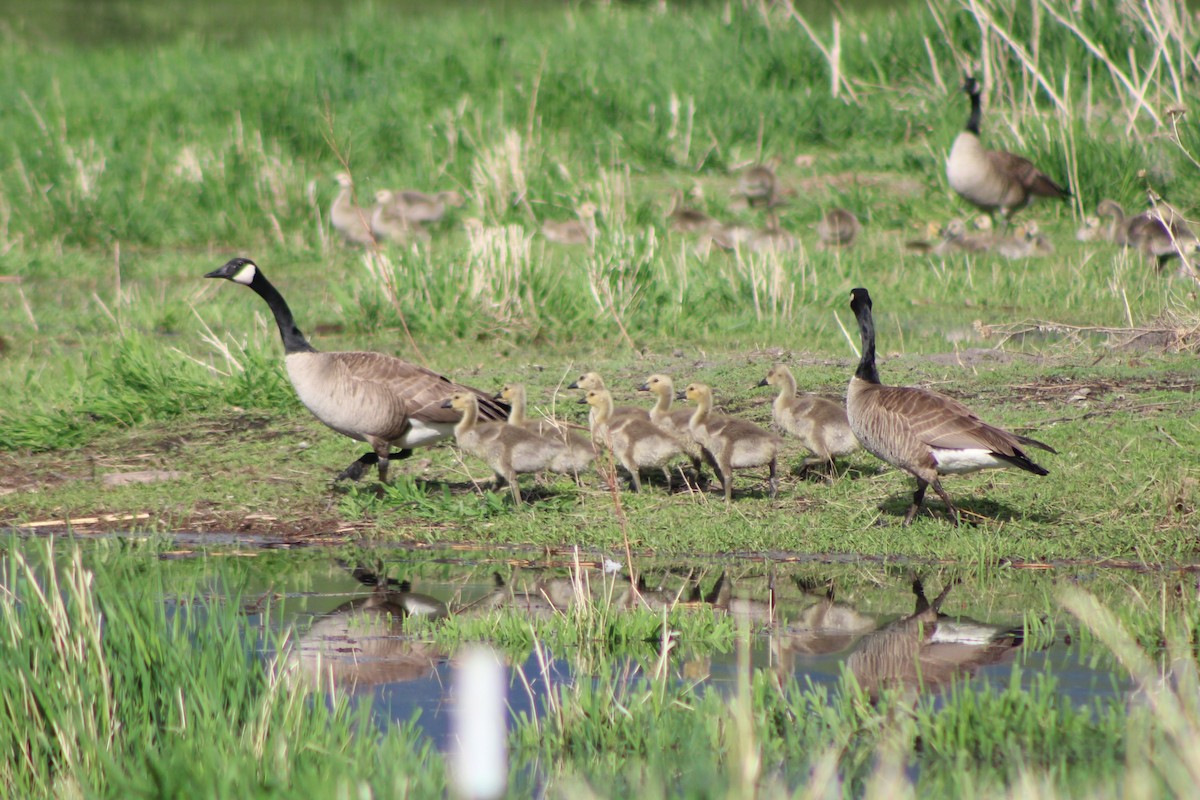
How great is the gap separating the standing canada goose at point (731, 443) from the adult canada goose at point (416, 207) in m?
8.63

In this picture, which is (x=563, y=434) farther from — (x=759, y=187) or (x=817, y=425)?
(x=759, y=187)

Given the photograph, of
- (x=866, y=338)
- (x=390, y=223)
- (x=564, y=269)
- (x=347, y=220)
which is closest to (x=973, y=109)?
(x=564, y=269)

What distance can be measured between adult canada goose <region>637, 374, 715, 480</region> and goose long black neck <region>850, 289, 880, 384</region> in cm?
98

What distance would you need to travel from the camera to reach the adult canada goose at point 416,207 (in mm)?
16141

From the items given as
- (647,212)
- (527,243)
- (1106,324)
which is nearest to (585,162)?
(647,212)

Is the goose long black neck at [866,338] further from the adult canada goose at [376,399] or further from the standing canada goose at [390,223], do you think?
the standing canada goose at [390,223]

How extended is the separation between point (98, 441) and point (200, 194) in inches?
307

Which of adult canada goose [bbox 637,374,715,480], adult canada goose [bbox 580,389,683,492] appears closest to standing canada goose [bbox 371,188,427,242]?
adult canada goose [bbox 637,374,715,480]

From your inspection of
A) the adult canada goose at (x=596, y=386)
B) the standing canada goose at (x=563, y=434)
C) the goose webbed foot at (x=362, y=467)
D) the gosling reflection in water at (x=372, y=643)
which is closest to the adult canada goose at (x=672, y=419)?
the adult canada goose at (x=596, y=386)

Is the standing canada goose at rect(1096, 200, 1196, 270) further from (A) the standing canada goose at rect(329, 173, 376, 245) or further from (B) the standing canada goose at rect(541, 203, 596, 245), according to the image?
(A) the standing canada goose at rect(329, 173, 376, 245)

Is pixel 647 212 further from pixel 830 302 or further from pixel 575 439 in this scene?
pixel 575 439

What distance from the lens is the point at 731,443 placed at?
7.83 m

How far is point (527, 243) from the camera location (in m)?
12.0

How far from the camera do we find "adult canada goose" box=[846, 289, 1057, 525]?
22.9 ft
